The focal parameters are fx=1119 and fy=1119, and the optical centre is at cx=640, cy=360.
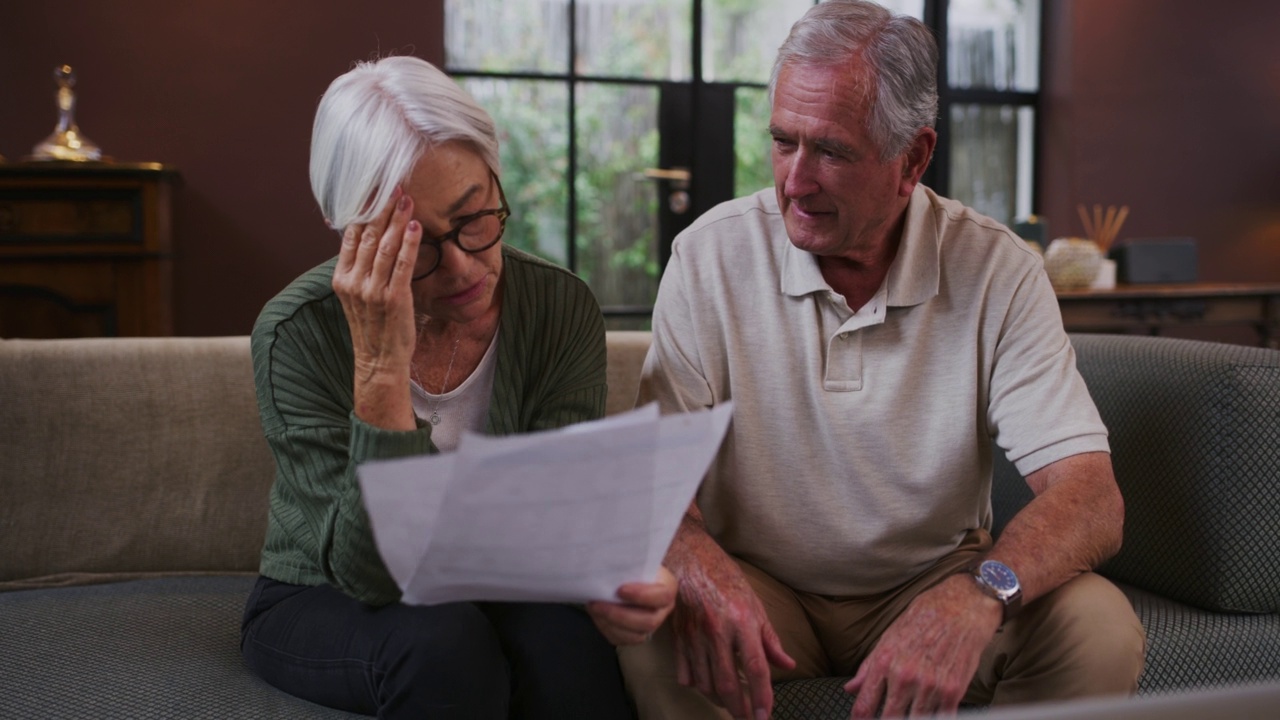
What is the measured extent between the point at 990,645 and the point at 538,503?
78 cm

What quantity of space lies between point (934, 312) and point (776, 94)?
35cm

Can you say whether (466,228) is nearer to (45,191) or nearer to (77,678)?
(77,678)

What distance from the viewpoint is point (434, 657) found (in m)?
1.16

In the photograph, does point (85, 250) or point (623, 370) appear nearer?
point (623, 370)

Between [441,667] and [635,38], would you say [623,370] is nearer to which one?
[441,667]

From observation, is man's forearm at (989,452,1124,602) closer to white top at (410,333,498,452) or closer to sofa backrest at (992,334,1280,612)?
sofa backrest at (992,334,1280,612)

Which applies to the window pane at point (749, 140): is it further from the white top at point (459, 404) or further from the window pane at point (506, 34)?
the white top at point (459, 404)

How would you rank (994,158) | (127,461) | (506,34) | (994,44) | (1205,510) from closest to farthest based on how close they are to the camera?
(1205,510)
(127,461)
(506,34)
(994,44)
(994,158)

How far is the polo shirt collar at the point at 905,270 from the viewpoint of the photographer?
146 centimetres

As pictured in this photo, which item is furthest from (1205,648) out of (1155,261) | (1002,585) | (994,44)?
(994,44)

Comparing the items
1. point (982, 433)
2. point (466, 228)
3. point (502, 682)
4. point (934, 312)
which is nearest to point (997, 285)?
point (934, 312)

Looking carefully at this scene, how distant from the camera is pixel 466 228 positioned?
4.19ft

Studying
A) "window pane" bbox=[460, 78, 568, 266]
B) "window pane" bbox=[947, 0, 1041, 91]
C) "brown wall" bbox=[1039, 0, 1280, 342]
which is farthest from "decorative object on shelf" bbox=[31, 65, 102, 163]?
"brown wall" bbox=[1039, 0, 1280, 342]

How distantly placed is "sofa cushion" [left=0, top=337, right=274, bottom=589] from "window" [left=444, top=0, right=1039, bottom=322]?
3391mm
